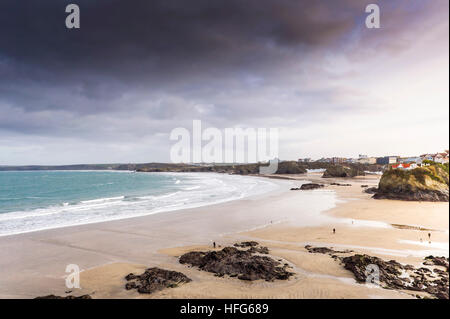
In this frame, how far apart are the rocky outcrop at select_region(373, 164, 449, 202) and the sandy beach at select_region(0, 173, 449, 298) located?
5.86 m

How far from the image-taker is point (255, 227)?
72.9ft

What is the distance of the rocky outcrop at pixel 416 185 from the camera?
115ft

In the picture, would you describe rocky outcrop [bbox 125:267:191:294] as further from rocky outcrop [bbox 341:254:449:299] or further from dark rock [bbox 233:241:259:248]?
rocky outcrop [bbox 341:254:449:299]

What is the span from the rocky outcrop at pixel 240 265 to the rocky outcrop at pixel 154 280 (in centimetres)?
157

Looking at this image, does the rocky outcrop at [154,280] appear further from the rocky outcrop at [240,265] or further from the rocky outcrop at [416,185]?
the rocky outcrop at [416,185]

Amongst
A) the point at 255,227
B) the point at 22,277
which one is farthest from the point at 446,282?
the point at 22,277

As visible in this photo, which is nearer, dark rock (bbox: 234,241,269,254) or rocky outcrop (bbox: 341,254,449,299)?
rocky outcrop (bbox: 341,254,449,299)

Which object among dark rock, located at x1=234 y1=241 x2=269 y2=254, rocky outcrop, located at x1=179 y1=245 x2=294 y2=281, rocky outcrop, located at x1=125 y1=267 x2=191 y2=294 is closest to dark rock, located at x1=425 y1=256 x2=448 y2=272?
rocky outcrop, located at x1=179 y1=245 x2=294 y2=281

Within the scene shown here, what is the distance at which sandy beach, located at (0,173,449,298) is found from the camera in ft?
35.2

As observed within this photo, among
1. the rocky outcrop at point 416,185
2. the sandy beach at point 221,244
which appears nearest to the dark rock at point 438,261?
the sandy beach at point 221,244

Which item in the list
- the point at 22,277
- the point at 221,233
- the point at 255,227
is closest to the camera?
the point at 22,277
